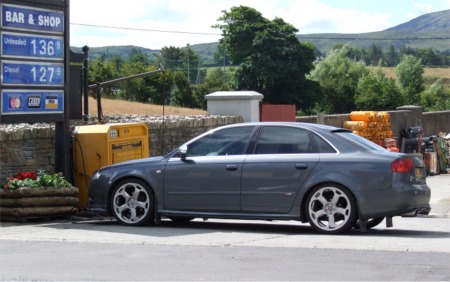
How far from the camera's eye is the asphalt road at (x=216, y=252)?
8203 millimetres

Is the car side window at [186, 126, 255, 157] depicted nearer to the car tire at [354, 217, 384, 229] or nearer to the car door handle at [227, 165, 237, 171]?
the car door handle at [227, 165, 237, 171]

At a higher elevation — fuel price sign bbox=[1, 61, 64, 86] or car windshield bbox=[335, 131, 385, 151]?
fuel price sign bbox=[1, 61, 64, 86]

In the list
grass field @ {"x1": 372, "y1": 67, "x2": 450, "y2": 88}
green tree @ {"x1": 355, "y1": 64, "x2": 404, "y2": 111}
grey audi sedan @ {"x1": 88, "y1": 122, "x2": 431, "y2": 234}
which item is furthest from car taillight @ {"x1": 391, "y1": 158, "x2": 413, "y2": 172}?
grass field @ {"x1": 372, "y1": 67, "x2": 450, "y2": 88}

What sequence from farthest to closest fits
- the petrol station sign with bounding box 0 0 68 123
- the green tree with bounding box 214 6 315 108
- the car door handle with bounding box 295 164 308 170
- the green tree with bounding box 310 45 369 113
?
the green tree with bounding box 310 45 369 113 < the green tree with bounding box 214 6 315 108 < the petrol station sign with bounding box 0 0 68 123 < the car door handle with bounding box 295 164 308 170

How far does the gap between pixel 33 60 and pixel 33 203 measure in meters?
2.42

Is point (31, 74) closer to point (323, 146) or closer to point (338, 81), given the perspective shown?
point (323, 146)

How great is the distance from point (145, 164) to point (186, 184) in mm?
712

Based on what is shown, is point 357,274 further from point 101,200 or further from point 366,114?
point 366,114

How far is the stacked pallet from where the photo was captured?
2612 cm

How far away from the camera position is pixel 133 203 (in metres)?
12.1

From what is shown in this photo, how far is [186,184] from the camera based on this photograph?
11812 mm

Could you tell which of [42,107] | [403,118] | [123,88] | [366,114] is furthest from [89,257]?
[123,88]

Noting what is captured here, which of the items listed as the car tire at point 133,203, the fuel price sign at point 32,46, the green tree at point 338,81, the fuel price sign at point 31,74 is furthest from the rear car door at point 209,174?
the green tree at point 338,81

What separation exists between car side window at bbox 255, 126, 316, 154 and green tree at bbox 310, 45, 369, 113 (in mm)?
60722
